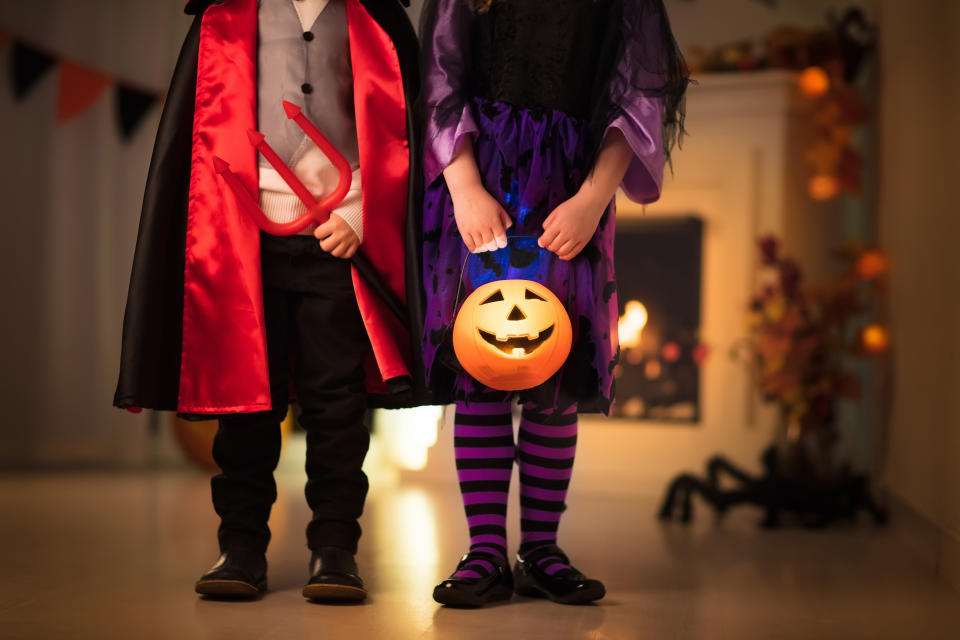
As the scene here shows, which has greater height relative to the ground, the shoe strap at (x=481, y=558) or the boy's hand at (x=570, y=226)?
the boy's hand at (x=570, y=226)

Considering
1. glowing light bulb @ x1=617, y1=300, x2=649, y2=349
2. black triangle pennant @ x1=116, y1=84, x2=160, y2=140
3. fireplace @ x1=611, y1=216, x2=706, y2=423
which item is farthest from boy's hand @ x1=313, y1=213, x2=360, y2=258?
black triangle pennant @ x1=116, y1=84, x2=160, y2=140

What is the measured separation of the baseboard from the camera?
162cm

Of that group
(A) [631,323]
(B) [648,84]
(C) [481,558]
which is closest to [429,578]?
(C) [481,558]

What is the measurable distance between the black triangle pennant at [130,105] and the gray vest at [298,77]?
5.97 feet

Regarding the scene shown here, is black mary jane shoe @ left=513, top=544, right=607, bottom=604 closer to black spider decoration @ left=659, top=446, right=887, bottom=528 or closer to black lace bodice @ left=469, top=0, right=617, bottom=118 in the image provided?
black lace bodice @ left=469, top=0, right=617, bottom=118

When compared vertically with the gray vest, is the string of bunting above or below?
above

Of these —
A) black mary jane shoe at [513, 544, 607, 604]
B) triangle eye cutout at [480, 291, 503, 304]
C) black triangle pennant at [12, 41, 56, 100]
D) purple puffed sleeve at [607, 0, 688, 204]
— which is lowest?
black mary jane shoe at [513, 544, 607, 604]

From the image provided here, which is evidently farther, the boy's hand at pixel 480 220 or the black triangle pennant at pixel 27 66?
the black triangle pennant at pixel 27 66

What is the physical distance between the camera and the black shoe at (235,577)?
51.1 inches

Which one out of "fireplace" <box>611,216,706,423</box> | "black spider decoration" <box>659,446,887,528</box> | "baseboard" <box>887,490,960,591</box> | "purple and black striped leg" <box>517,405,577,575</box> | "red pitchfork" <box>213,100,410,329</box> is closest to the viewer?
"red pitchfork" <box>213,100,410,329</box>

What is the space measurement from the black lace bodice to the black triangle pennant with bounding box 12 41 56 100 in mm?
2139

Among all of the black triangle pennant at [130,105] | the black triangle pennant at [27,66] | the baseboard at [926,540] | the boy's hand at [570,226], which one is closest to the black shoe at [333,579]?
the boy's hand at [570,226]

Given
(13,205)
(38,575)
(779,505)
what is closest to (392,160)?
(38,575)

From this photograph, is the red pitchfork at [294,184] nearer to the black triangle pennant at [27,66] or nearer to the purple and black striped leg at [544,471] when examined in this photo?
the purple and black striped leg at [544,471]
